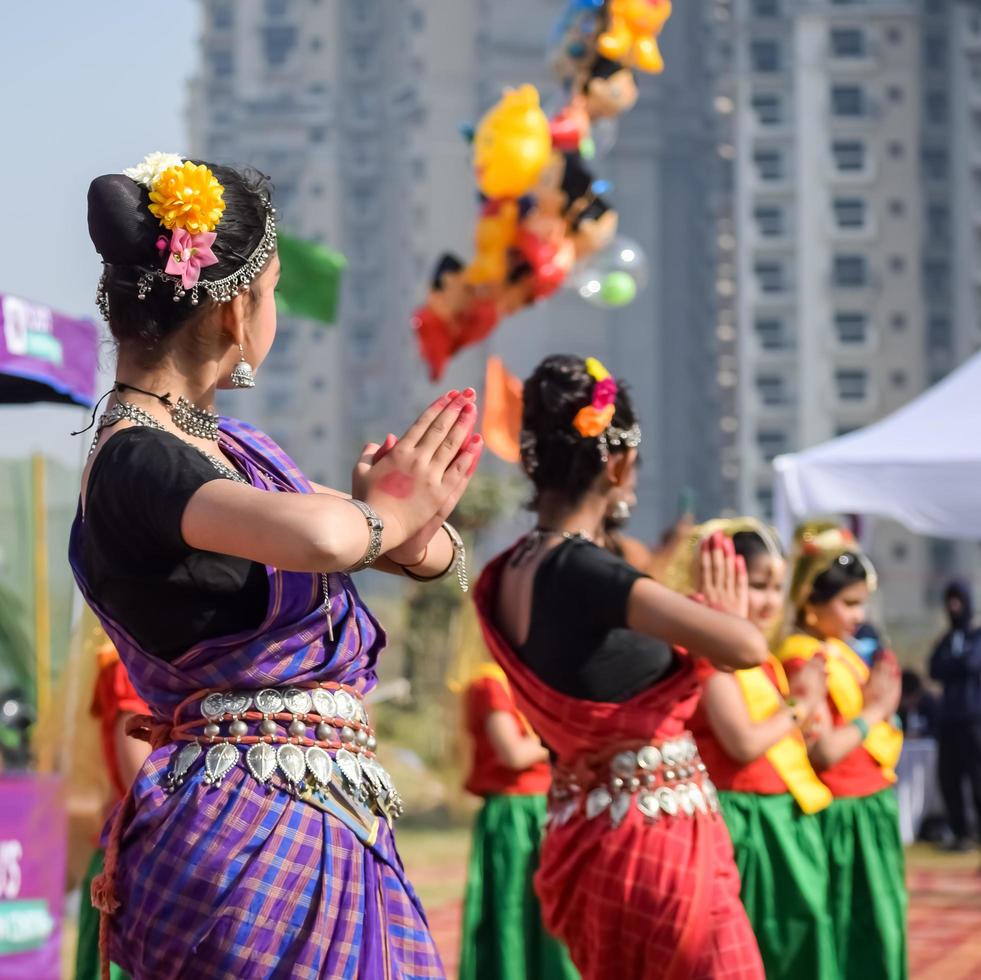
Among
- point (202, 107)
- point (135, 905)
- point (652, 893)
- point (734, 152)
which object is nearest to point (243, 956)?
point (135, 905)

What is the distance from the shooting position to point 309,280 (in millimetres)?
6625

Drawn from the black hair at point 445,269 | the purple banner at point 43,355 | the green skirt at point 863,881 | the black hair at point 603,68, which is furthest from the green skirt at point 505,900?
the black hair at point 445,269

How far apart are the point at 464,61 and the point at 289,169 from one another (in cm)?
688

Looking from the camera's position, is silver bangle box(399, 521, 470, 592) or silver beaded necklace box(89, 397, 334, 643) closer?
silver beaded necklace box(89, 397, 334, 643)

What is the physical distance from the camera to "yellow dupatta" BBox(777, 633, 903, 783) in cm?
491

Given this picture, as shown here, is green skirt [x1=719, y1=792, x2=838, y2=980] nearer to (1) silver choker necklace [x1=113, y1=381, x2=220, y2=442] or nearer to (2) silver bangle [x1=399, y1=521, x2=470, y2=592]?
(2) silver bangle [x1=399, y1=521, x2=470, y2=592]

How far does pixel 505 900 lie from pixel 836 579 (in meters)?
1.38

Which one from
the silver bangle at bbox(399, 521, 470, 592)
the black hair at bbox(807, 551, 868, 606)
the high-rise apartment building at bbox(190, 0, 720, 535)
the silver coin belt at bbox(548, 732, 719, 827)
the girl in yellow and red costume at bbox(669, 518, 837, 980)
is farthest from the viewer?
the high-rise apartment building at bbox(190, 0, 720, 535)

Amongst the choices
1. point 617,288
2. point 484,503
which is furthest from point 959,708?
point 484,503

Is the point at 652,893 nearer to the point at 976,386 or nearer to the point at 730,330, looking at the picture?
the point at 976,386

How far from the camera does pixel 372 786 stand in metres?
2.21

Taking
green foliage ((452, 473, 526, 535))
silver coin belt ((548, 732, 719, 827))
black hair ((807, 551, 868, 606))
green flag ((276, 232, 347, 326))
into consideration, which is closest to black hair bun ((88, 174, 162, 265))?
silver coin belt ((548, 732, 719, 827))

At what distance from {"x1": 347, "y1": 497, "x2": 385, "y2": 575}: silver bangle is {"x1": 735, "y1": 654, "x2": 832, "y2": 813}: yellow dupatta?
253 cm

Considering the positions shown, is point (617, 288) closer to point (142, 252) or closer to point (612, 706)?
point (612, 706)
